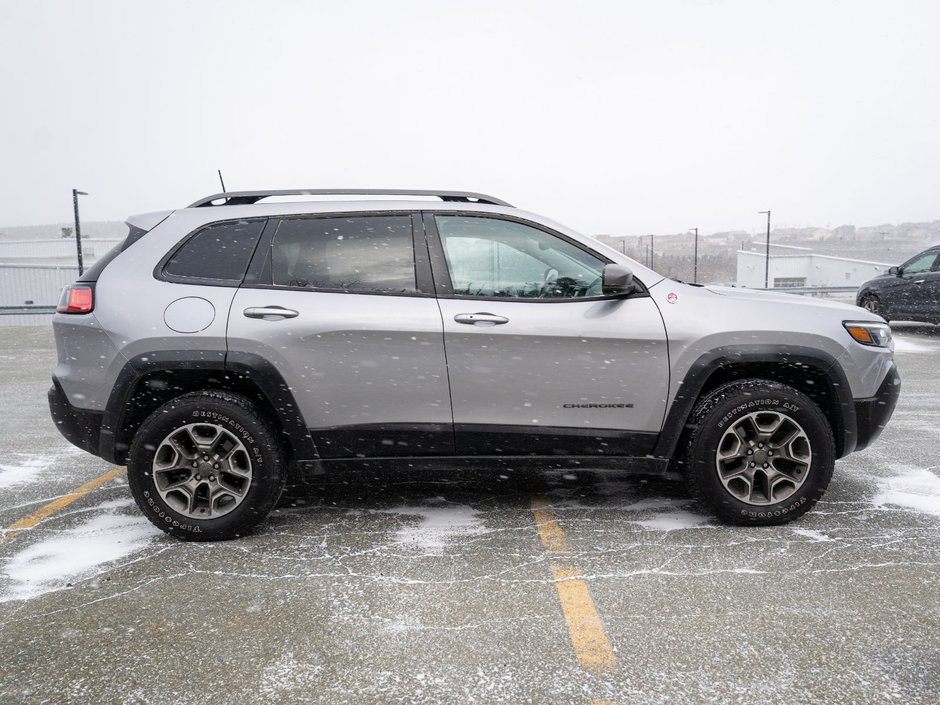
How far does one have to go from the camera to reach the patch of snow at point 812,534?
3541 millimetres

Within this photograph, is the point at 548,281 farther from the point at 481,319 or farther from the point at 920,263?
the point at 920,263

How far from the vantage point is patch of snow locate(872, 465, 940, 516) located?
4027 millimetres

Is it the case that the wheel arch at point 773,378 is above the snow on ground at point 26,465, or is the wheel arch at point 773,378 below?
above

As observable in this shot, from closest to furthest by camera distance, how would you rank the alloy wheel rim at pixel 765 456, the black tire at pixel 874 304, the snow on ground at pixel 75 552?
the snow on ground at pixel 75 552 < the alloy wheel rim at pixel 765 456 < the black tire at pixel 874 304

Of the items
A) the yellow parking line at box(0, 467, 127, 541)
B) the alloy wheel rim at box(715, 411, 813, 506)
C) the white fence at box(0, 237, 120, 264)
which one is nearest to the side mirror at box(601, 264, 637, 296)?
the alloy wheel rim at box(715, 411, 813, 506)

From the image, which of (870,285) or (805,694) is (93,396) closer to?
(805,694)

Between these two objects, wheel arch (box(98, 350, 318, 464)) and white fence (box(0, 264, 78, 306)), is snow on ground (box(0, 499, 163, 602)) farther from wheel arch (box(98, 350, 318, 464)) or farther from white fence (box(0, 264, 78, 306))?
white fence (box(0, 264, 78, 306))

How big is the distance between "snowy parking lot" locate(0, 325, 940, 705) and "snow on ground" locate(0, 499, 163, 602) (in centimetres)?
1

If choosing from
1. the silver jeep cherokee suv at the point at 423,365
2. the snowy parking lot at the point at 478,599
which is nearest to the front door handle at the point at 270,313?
the silver jeep cherokee suv at the point at 423,365

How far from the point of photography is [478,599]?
9.52 feet

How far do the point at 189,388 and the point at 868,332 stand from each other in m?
3.68

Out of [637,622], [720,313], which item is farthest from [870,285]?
[637,622]

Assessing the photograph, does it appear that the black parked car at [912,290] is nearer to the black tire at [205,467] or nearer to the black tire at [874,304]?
the black tire at [874,304]

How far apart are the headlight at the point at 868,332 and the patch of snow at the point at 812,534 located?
1047 millimetres
